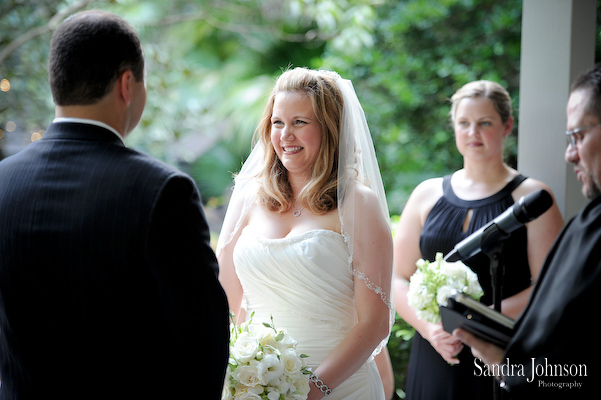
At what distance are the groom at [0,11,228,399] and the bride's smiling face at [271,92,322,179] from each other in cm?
112

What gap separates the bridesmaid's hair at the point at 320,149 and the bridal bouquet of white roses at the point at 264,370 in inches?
27.5

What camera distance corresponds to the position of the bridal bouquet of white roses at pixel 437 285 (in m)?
2.89

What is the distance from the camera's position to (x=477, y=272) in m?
3.29

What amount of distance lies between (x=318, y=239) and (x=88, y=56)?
1.31 metres

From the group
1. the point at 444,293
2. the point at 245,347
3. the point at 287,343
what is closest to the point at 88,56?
the point at 245,347

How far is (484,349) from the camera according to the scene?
5.98ft

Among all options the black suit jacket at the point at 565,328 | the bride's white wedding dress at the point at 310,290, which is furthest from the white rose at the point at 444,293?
the black suit jacket at the point at 565,328

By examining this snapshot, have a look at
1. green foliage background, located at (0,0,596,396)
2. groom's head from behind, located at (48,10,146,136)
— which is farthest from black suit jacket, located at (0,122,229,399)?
green foliage background, located at (0,0,596,396)

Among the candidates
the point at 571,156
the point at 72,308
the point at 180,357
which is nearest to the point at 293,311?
the point at 180,357

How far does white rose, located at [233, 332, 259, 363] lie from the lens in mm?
2211

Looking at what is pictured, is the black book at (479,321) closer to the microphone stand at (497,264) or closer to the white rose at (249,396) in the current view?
the microphone stand at (497,264)

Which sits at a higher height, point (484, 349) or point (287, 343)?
point (484, 349)

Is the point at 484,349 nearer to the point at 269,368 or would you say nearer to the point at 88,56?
the point at 269,368

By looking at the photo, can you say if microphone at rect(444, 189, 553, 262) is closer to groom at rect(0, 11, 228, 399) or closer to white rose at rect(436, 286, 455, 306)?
white rose at rect(436, 286, 455, 306)
